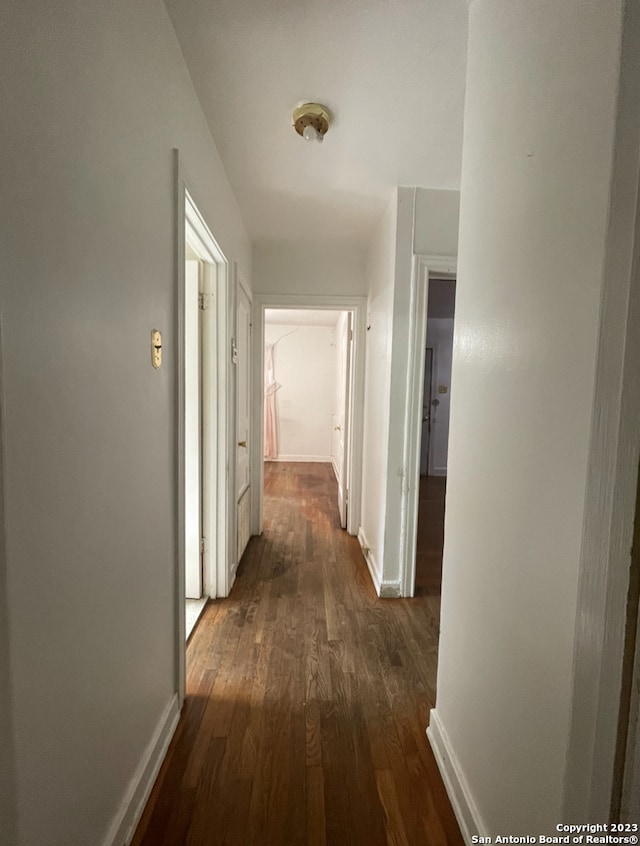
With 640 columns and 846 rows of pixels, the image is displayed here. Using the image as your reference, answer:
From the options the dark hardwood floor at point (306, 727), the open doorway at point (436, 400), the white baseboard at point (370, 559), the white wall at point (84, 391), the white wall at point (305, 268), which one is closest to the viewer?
the white wall at point (84, 391)

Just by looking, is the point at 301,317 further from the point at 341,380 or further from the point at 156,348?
the point at 156,348

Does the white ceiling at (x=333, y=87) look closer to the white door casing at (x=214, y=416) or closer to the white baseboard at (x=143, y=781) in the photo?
the white door casing at (x=214, y=416)

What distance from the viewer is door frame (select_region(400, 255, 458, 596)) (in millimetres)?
2324

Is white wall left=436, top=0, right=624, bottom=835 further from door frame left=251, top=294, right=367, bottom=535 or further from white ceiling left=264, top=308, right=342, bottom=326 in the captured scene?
white ceiling left=264, top=308, right=342, bottom=326

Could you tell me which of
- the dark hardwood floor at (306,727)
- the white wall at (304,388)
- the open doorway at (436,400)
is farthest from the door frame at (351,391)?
the white wall at (304,388)

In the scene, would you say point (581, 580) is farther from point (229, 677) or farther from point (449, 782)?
point (229, 677)

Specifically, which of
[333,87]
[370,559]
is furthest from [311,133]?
[370,559]

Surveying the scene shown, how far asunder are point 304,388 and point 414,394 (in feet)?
15.2

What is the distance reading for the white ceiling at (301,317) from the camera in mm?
5812

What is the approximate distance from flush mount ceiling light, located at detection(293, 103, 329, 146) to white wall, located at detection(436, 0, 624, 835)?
65 cm

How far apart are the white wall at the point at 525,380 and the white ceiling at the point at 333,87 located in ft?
0.82

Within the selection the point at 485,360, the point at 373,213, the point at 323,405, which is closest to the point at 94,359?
the point at 485,360

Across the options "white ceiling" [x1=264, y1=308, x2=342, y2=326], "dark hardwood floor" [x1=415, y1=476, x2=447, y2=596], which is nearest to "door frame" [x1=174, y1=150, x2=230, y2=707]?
"dark hardwood floor" [x1=415, y1=476, x2=447, y2=596]

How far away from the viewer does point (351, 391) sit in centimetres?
350
